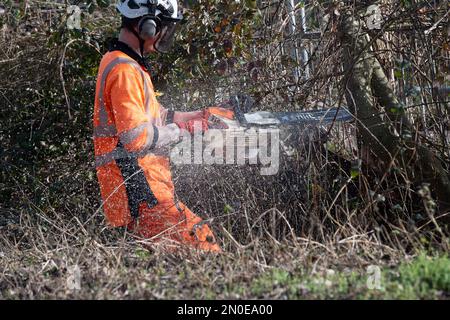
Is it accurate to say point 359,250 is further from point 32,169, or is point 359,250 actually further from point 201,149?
Answer: point 32,169

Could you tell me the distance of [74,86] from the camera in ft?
23.4

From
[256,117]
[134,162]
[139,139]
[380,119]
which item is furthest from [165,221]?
[380,119]

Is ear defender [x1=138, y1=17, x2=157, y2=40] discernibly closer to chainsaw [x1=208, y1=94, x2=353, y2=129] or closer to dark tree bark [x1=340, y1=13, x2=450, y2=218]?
chainsaw [x1=208, y1=94, x2=353, y2=129]

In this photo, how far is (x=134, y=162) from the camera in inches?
200

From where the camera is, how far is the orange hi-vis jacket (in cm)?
491

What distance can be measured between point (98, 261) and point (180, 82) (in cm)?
243

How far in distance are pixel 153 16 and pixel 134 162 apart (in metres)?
0.93

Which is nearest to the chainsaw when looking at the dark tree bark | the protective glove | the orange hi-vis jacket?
the protective glove

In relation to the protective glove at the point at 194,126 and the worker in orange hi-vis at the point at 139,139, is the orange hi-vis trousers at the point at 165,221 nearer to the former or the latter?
the worker in orange hi-vis at the point at 139,139

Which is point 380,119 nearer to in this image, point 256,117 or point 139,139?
point 256,117

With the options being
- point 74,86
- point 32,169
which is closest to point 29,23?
point 74,86

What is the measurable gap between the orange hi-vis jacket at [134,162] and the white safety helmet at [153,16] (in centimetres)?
21

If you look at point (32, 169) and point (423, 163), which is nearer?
point (423, 163)

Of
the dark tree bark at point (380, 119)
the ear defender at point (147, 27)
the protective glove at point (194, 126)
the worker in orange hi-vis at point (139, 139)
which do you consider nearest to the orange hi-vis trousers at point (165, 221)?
the worker in orange hi-vis at point (139, 139)
